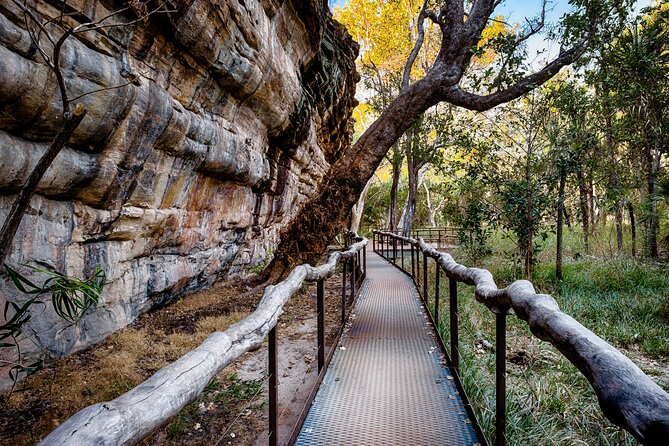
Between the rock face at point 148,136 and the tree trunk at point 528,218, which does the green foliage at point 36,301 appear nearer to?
the rock face at point 148,136

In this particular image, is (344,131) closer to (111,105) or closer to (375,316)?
(375,316)

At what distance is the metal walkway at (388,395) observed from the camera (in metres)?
2.60

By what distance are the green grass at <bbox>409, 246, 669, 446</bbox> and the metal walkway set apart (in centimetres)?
22

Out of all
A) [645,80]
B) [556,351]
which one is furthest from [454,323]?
[645,80]

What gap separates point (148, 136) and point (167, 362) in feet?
8.44

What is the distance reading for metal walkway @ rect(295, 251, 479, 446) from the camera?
2.60m

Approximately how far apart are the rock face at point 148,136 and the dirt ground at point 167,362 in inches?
13.8

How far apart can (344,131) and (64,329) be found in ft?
40.7

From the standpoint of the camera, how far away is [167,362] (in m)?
4.12

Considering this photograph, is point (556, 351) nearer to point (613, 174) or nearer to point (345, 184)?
point (345, 184)

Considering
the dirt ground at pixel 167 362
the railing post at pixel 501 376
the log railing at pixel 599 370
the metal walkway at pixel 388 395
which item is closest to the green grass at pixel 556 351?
the metal walkway at pixel 388 395

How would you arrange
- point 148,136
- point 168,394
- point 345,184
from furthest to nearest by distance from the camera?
point 345,184 < point 148,136 < point 168,394

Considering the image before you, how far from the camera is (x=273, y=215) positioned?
10.5m

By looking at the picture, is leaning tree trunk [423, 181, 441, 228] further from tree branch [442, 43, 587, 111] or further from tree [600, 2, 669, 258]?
tree branch [442, 43, 587, 111]
